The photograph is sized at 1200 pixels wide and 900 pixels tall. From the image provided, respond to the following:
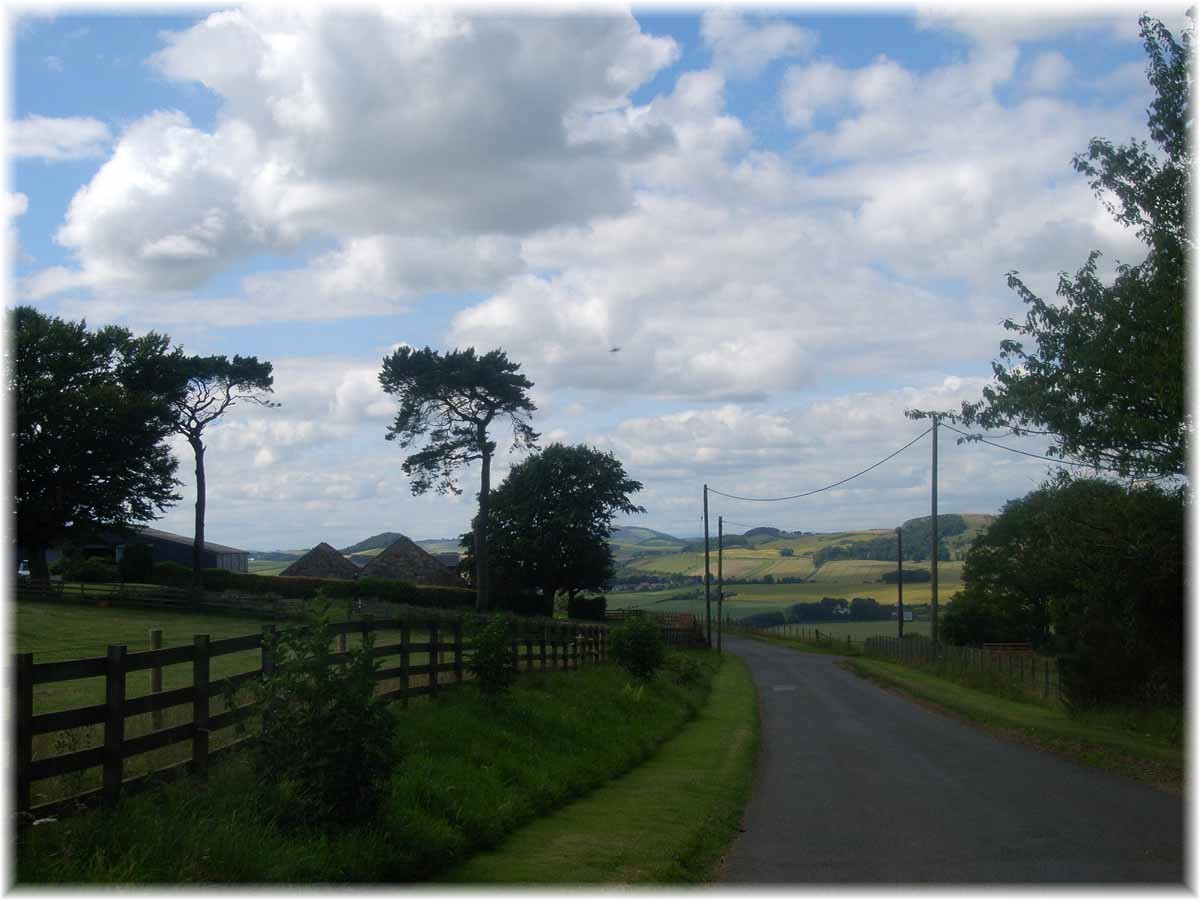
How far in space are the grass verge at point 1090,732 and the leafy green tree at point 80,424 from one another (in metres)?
36.6

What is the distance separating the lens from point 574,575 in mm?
72438

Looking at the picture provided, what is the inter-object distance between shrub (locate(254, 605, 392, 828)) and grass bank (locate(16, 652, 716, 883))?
0.14 meters

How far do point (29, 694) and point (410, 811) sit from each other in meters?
2.94

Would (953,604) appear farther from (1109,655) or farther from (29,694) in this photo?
(29,694)

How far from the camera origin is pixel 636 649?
86.5 feet

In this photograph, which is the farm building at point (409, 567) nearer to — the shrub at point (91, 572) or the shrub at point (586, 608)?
the shrub at point (586, 608)

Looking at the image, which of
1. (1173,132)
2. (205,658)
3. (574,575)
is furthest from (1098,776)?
(574,575)

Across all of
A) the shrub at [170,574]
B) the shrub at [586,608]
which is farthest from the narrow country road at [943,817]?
the shrub at [586,608]

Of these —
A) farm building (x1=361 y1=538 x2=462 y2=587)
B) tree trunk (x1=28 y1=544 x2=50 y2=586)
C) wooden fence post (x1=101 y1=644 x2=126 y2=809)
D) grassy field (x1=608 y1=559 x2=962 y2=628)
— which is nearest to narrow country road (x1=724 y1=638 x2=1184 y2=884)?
wooden fence post (x1=101 y1=644 x2=126 y2=809)

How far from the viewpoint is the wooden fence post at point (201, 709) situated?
9461 mm

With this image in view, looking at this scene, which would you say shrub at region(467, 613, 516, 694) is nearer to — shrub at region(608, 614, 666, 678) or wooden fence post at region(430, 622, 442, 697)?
wooden fence post at region(430, 622, 442, 697)

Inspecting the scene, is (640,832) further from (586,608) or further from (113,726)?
(586,608)

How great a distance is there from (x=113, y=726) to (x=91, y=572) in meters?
52.9

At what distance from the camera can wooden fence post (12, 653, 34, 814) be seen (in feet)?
24.2
